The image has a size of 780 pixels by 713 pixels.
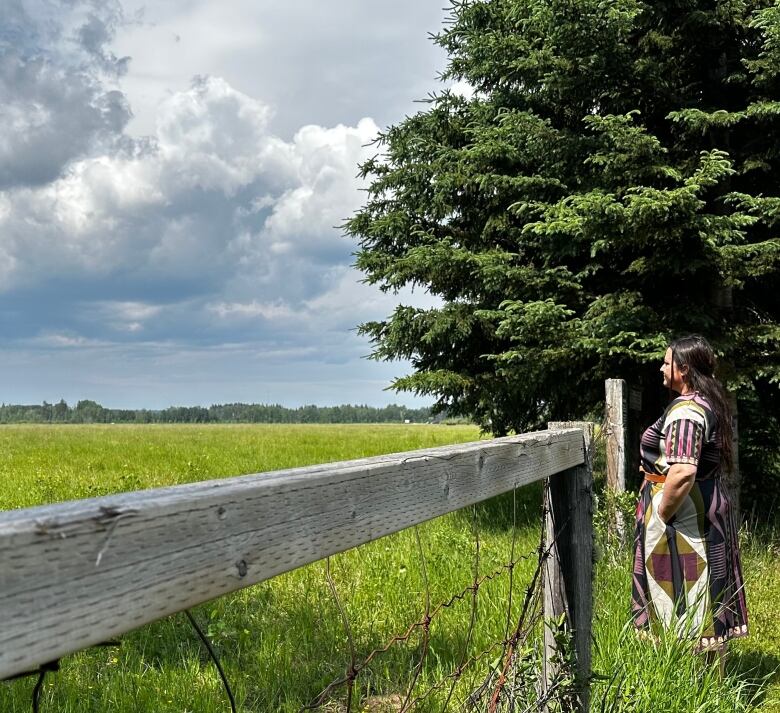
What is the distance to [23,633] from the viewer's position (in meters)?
0.80

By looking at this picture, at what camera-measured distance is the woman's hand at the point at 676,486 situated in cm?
365

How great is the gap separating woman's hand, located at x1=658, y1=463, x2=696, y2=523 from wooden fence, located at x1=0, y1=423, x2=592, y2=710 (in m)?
2.28

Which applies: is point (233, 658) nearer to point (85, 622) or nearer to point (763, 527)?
point (85, 622)

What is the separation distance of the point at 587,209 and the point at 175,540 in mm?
6050

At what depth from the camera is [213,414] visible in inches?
7047

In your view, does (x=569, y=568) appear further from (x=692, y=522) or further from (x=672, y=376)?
(x=672, y=376)

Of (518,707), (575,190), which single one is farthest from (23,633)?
(575,190)

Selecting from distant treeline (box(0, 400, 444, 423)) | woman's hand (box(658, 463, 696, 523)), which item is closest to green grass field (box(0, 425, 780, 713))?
woman's hand (box(658, 463, 696, 523))

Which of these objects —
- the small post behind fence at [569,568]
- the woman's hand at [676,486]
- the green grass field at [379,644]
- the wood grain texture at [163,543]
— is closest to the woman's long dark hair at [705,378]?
the woman's hand at [676,486]

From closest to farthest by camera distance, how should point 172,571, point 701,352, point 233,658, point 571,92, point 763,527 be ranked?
point 172,571, point 701,352, point 233,658, point 571,92, point 763,527

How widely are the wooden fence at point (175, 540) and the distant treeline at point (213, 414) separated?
519 feet

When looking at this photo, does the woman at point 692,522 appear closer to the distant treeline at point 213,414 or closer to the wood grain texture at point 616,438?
the wood grain texture at point 616,438

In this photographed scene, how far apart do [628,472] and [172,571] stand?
30.5 ft

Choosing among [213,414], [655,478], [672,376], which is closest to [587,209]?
[672,376]
